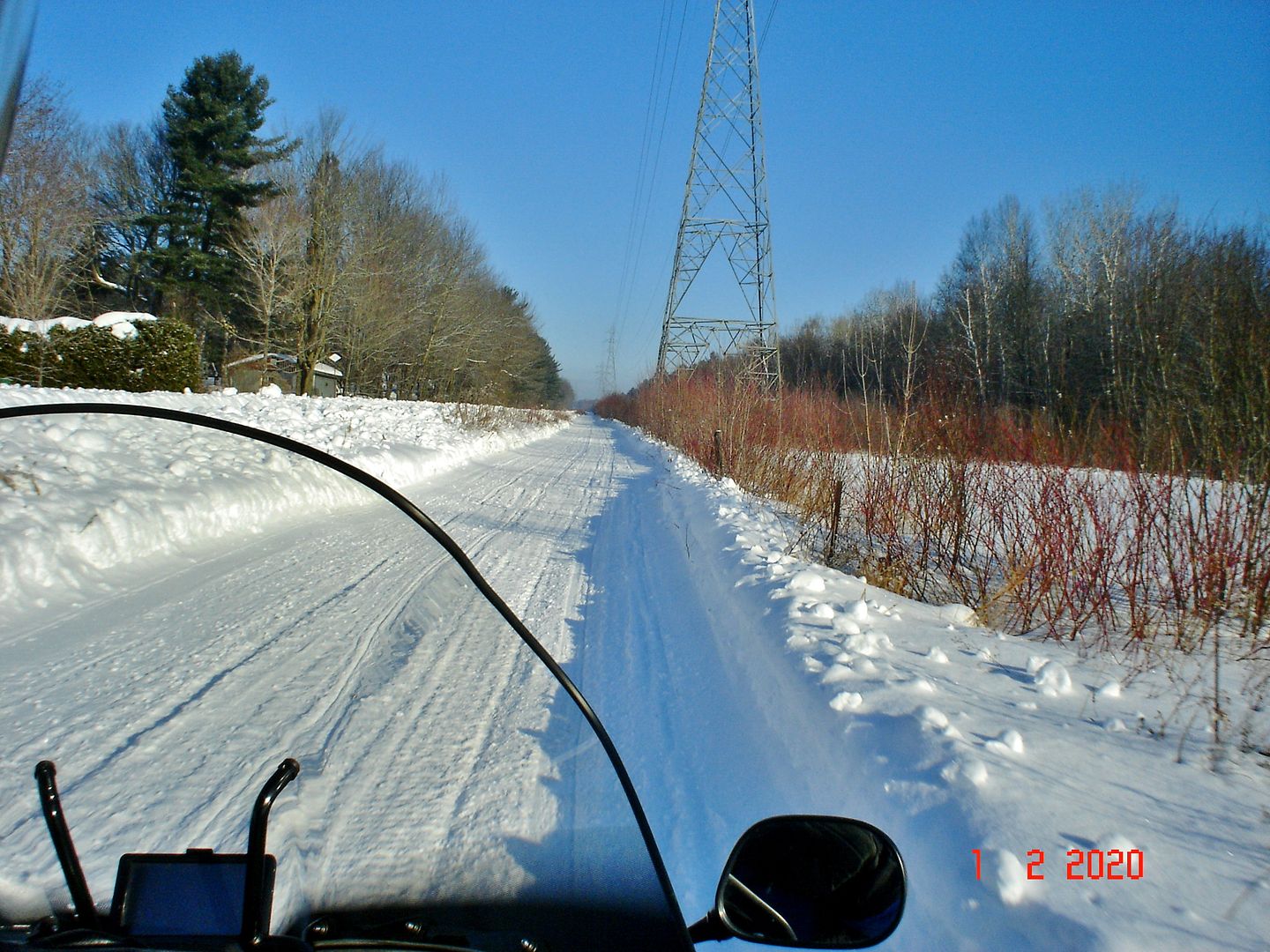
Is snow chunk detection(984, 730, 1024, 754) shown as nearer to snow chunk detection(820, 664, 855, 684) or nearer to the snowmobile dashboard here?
snow chunk detection(820, 664, 855, 684)

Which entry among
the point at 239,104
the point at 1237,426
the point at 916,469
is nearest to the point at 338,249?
the point at 239,104

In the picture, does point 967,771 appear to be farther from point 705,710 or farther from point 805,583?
point 805,583

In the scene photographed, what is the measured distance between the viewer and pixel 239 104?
80.9 feet

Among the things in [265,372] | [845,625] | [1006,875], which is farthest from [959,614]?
[265,372]

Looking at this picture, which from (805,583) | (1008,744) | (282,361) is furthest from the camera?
(282,361)

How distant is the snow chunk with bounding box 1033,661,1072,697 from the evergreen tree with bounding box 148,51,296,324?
28725 mm

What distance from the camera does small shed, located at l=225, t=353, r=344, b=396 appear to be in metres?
22.1

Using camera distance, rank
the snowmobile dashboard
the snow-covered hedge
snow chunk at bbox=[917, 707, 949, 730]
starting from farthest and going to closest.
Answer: the snow-covered hedge < snow chunk at bbox=[917, 707, 949, 730] < the snowmobile dashboard

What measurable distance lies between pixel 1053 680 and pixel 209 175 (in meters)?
29.8

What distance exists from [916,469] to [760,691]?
3127 mm

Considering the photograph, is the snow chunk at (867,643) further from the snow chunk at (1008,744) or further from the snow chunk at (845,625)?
the snow chunk at (1008,744)

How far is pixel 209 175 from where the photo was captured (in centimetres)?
2377

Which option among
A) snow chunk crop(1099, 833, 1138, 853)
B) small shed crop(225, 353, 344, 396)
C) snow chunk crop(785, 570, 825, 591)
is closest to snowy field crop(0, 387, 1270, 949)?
snow chunk crop(1099, 833, 1138, 853)

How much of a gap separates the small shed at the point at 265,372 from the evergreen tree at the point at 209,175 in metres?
3.37
